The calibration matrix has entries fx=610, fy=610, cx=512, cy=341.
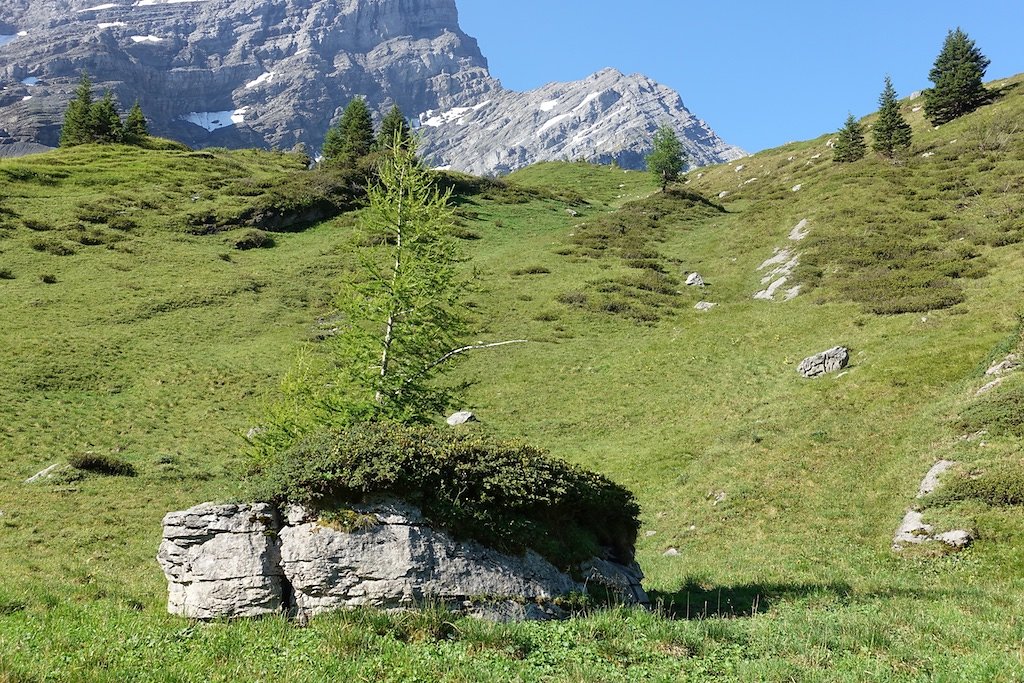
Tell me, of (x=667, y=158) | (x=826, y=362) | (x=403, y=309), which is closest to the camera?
(x=403, y=309)

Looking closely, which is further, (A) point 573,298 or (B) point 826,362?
(A) point 573,298

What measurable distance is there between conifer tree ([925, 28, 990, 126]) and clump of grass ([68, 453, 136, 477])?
348 ft

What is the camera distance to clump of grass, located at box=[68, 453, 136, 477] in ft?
84.9

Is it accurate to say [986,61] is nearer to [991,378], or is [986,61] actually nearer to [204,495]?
[991,378]

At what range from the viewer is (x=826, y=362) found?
31734 mm

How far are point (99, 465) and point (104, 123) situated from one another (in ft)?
368

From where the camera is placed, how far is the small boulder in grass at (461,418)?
3256cm

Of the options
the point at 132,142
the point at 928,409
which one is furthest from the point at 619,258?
the point at 132,142

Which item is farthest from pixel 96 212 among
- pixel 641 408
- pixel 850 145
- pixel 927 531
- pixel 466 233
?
pixel 850 145

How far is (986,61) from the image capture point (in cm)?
8700

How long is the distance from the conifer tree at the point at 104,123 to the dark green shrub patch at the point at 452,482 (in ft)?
420

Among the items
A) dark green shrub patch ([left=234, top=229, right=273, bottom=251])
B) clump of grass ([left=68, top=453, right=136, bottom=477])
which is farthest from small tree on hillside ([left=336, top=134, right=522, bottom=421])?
dark green shrub patch ([left=234, top=229, right=273, bottom=251])

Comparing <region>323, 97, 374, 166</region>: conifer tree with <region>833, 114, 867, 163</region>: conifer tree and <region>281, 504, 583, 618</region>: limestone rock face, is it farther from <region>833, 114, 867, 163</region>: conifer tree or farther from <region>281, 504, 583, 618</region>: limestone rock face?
<region>281, 504, 583, 618</region>: limestone rock face

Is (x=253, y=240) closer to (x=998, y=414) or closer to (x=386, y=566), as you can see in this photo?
(x=386, y=566)
